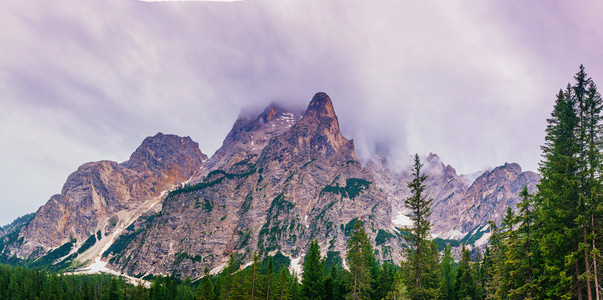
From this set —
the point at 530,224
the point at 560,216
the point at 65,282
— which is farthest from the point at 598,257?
the point at 65,282

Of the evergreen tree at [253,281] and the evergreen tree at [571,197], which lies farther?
the evergreen tree at [253,281]

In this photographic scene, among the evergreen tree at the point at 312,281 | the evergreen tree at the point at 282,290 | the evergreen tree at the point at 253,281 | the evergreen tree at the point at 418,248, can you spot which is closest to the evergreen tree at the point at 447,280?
the evergreen tree at the point at 312,281

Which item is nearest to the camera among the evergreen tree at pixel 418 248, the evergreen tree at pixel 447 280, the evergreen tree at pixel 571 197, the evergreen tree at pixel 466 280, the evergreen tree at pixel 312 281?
the evergreen tree at pixel 571 197

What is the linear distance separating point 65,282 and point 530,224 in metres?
147

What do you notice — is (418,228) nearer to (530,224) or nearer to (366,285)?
(530,224)

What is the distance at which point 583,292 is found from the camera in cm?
2536

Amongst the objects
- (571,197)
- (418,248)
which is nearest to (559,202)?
(571,197)

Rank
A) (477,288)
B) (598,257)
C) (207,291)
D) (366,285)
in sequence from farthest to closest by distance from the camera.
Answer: (207,291), (477,288), (366,285), (598,257)

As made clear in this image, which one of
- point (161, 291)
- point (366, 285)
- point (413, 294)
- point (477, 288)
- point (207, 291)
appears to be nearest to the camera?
point (413, 294)

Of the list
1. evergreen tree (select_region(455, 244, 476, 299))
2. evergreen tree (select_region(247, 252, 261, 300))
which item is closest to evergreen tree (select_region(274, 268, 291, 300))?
evergreen tree (select_region(247, 252, 261, 300))

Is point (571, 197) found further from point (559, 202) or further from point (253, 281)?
point (253, 281)

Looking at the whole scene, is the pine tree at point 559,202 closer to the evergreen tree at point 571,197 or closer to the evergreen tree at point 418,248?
the evergreen tree at point 571,197

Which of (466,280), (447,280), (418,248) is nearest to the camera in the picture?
(418,248)

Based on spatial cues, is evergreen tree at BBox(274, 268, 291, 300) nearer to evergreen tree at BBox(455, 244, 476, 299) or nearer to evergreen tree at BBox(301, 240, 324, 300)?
evergreen tree at BBox(301, 240, 324, 300)
